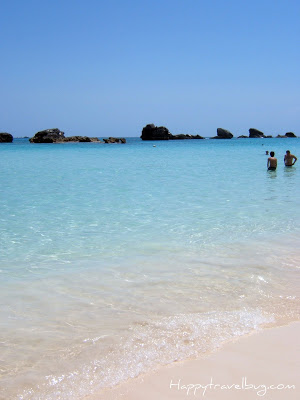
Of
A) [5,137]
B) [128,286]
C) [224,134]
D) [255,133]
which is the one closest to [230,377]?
[128,286]

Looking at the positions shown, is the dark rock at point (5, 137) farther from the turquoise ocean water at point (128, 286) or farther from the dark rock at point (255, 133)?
the dark rock at point (255, 133)

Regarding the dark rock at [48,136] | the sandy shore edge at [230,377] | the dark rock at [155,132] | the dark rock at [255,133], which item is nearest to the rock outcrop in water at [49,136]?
the dark rock at [48,136]

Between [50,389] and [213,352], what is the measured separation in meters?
1.26

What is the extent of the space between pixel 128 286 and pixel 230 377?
6.70 feet

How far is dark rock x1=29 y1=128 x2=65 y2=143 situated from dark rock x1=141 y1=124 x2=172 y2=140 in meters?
26.4

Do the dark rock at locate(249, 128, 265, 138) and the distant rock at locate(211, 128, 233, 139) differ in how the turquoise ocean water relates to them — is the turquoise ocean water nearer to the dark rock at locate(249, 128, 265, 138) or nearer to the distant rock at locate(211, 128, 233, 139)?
the distant rock at locate(211, 128, 233, 139)

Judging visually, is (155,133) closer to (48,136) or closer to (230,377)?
(48,136)

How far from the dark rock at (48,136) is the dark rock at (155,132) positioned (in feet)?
86.5

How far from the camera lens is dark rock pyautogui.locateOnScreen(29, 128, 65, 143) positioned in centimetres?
8139

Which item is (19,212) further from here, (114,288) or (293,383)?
(293,383)

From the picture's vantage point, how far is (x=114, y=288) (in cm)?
452

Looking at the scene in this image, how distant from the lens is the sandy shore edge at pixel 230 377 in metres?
2.53

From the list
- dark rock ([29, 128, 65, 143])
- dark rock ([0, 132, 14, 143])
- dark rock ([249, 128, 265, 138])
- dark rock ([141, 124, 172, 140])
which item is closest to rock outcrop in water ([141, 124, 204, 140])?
dark rock ([141, 124, 172, 140])

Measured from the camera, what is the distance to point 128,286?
4559 millimetres
